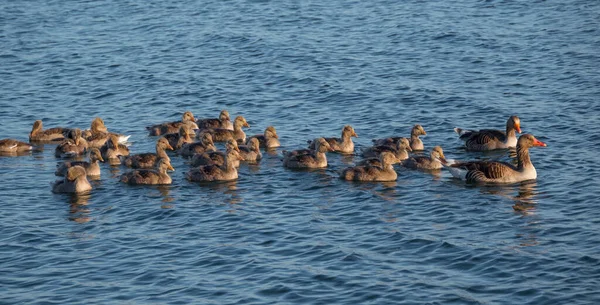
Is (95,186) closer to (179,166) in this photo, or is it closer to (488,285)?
(179,166)

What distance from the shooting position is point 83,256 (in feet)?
68.6

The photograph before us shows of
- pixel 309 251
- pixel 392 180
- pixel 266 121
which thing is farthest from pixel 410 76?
pixel 309 251

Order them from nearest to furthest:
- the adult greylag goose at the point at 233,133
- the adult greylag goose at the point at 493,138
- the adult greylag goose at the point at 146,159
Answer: the adult greylag goose at the point at 146,159 < the adult greylag goose at the point at 493,138 < the adult greylag goose at the point at 233,133

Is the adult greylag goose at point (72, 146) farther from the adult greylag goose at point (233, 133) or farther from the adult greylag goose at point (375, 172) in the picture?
the adult greylag goose at point (375, 172)

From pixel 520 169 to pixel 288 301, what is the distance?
8.81 metres

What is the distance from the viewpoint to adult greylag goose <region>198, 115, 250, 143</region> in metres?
29.7

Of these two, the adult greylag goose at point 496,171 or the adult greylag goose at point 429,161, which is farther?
the adult greylag goose at point 429,161

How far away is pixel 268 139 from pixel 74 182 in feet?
19.3

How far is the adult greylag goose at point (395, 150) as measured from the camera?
26844 millimetres

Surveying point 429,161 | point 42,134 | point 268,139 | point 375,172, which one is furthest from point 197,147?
point 429,161

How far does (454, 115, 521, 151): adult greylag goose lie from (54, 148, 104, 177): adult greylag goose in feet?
31.9

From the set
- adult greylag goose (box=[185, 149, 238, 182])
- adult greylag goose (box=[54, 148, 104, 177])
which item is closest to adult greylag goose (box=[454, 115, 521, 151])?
adult greylag goose (box=[185, 149, 238, 182])

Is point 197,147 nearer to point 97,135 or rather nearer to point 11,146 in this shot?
point 97,135

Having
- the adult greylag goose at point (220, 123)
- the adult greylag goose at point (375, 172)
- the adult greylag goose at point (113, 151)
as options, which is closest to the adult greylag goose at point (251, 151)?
the adult greylag goose at point (375, 172)
